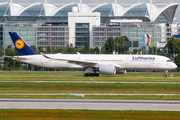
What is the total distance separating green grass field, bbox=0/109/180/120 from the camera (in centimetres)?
1880

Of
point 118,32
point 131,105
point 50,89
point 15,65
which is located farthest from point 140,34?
point 131,105

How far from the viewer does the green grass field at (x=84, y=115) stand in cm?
1880

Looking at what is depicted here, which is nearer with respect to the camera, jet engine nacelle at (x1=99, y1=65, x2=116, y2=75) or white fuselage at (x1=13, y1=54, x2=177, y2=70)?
jet engine nacelle at (x1=99, y1=65, x2=116, y2=75)

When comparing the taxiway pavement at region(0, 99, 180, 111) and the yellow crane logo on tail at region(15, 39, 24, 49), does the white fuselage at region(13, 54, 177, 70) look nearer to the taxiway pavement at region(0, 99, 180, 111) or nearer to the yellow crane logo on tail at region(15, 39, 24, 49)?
the yellow crane logo on tail at region(15, 39, 24, 49)

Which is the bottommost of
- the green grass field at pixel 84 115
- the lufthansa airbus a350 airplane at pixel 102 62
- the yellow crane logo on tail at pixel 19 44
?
the green grass field at pixel 84 115

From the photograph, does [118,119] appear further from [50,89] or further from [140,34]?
[140,34]

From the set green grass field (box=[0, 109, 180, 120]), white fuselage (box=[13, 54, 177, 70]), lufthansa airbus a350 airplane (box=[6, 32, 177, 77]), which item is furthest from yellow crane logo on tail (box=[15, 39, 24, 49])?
green grass field (box=[0, 109, 180, 120])

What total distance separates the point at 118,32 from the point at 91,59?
460ft

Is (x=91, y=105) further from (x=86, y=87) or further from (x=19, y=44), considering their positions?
(x=19, y=44)

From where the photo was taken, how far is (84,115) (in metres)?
19.5

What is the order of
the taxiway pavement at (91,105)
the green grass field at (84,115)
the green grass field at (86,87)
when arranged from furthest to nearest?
the green grass field at (86,87) < the taxiway pavement at (91,105) < the green grass field at (84,115)

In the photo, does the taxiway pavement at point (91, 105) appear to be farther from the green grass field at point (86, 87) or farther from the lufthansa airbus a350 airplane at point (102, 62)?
the lufthansa airbus a350 airplane at point (102, 62)

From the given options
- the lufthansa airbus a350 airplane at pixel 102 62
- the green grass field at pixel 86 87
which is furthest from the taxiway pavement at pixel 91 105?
the lufthansa airbus a350 airplane at pixel 102 62

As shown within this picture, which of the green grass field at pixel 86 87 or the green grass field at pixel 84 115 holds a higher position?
the green grass field at pixel 84 115
